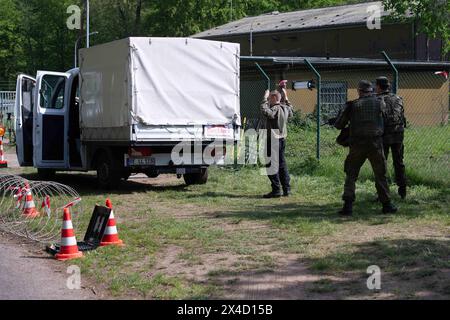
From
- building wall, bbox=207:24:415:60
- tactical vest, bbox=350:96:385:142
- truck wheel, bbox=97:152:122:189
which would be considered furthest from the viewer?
building wall, bbox=207:24:415:60

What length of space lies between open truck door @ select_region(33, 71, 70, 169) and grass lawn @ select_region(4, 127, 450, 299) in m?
1.54

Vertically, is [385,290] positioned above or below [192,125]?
below

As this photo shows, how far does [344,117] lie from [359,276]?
138 inches

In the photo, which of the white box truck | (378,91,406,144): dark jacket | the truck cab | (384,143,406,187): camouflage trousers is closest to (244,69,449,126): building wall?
the white box truck

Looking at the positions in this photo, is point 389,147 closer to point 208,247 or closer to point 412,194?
point 412,194

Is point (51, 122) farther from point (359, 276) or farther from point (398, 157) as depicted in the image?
point (359, 276)

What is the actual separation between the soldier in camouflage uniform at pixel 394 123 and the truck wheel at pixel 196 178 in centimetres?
457

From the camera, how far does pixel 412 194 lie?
11.7m

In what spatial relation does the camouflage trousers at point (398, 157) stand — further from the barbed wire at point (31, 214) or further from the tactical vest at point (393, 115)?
the barbed wire at point (31, 214)

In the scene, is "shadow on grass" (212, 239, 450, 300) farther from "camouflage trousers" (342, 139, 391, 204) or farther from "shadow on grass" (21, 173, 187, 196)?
"shadow on grass" (21, 173, 187, 196)

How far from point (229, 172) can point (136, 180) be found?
2.25 metres

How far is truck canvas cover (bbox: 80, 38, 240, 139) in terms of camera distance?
1264cm

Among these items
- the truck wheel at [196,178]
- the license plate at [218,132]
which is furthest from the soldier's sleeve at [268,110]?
the truck wheel at [196,178]
